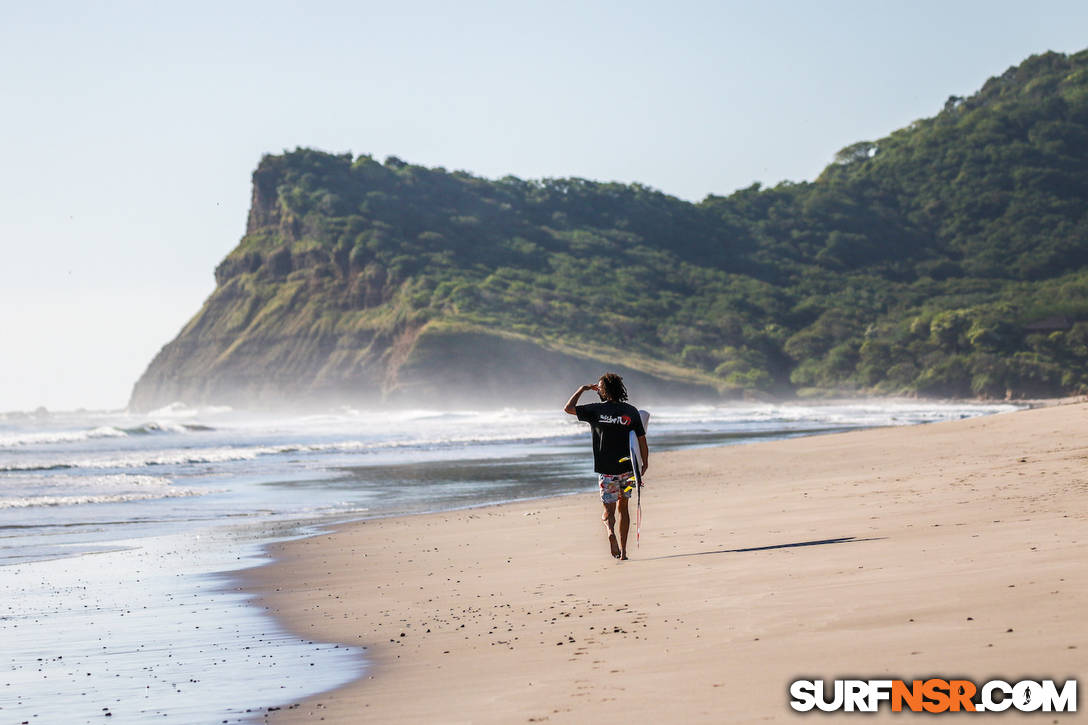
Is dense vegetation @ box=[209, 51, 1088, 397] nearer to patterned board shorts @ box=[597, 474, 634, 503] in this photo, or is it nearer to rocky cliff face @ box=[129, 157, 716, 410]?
rocky cliff face @ box=[129, 157, 716, 410]

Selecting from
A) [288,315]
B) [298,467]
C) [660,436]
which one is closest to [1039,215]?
[288,315]

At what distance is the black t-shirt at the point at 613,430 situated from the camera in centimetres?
939

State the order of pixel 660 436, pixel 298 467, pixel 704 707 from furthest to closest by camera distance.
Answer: pixel 660 436
pixel 298 467
pixel 704 707

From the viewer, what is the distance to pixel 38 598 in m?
9.38

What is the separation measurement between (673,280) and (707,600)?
424 feet

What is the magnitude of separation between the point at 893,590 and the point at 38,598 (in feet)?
23.5

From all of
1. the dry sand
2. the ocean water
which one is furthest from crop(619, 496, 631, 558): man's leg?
the ocean water

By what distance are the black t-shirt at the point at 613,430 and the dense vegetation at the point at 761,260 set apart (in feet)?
295

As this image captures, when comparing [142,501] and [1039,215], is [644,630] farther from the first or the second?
[1039,215]

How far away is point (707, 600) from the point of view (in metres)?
7.06

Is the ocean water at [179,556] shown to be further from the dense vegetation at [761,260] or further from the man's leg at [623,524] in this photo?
the dense vegetation at [761,260]

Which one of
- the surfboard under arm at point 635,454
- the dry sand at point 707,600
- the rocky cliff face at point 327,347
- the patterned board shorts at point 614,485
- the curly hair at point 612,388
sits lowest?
the dry sand at point 707,600

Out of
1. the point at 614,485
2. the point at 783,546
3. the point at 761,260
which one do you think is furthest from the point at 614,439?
the point at 761,260

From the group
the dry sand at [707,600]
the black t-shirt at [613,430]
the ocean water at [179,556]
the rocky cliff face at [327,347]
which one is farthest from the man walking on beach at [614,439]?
the rocky cliff face at [327,347]
